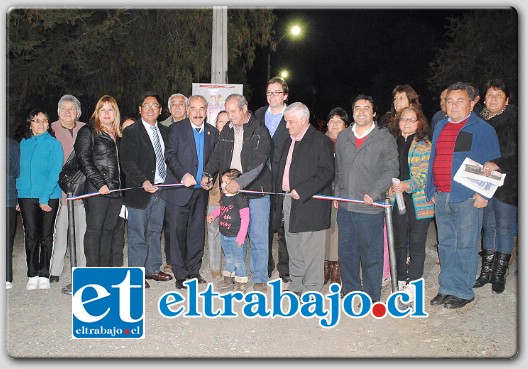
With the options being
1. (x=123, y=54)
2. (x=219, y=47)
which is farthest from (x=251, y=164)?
(x=123, y=54)

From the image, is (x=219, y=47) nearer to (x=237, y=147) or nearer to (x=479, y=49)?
(x=237, y=147)

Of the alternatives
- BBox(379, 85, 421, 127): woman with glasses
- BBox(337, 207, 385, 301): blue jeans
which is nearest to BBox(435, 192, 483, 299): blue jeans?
BBox(337, 207, 385, 301): blue jeans

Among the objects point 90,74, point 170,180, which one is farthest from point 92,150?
point 90,74

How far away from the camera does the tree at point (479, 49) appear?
52.5ft

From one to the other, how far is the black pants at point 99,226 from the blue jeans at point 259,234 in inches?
48.5

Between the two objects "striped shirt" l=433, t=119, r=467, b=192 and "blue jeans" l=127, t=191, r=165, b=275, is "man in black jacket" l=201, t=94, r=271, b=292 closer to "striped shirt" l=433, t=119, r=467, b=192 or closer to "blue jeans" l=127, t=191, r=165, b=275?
"blue jeans" l=127, t=191, r=165, b=275

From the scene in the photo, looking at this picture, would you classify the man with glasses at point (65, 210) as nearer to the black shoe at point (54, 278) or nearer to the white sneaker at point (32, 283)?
the black shoe at point (54, 278)

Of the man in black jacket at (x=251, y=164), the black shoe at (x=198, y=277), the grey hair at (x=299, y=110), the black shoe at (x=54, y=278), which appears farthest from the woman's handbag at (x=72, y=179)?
the grey hair at (x=299, y=110)

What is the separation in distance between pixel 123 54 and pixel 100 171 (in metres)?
7.32

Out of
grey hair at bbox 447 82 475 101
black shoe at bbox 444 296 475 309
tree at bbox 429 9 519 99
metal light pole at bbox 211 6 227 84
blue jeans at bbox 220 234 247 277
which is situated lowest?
black shoe at bbox 444 296 475 309

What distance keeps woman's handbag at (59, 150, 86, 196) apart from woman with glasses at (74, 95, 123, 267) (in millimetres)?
67

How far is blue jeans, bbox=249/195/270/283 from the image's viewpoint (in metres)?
5.38

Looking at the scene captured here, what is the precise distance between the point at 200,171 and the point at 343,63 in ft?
84.9

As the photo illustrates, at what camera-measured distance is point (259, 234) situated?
213 inches
